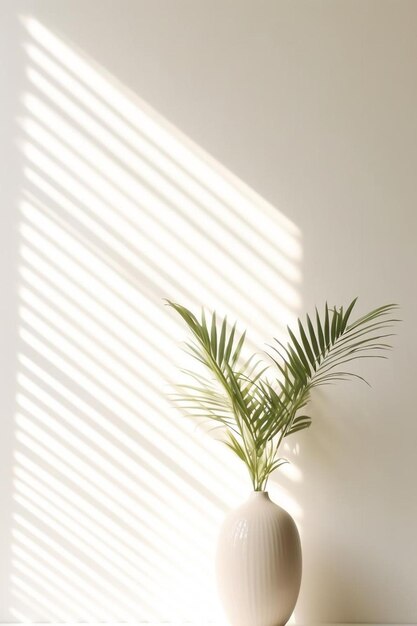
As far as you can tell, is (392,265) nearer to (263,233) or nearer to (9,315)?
(263,233)

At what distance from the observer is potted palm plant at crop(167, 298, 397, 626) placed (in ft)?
6.66

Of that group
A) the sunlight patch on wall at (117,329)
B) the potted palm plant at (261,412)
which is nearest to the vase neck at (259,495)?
the potted palm plant at (261,412)

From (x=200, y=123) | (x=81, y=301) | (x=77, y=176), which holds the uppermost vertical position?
(x=200, y=123)

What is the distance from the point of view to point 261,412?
2098 mm

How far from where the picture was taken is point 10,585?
91.4 inches

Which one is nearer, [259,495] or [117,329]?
[259,495]

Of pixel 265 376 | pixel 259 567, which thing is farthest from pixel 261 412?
pixel 259 567

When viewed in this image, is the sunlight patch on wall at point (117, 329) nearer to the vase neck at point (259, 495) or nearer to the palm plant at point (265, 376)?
the palm plant at point (265, 376)

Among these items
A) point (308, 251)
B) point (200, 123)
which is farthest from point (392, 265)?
point (200, 123)

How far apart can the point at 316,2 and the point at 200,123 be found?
55cm

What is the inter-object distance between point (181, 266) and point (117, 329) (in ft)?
0.95

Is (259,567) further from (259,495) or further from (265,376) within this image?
(265,376)

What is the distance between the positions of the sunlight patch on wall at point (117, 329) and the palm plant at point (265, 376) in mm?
71

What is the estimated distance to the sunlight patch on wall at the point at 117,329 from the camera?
2.31 meters
